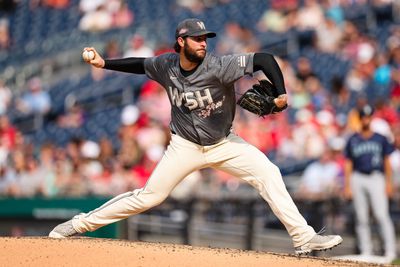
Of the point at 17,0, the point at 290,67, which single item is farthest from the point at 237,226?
the point at 17,0

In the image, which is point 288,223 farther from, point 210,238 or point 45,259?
point 210,238

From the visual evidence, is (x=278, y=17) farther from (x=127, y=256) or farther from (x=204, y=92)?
(x=127, y=256)

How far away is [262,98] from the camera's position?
7.03m

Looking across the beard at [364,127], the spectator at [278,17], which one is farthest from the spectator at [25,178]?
the spectator at [278,17]

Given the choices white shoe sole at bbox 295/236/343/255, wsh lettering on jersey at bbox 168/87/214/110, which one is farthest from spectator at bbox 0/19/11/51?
white shoe sole at bbox 295/236/343/255

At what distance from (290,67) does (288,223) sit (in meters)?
7.73

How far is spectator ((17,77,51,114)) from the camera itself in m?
16.7

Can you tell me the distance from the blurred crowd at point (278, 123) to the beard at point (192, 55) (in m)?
4.69

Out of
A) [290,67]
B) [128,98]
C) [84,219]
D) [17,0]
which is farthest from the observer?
[17,0]

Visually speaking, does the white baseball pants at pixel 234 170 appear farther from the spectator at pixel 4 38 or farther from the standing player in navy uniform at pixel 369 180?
the spectator at pixel 4 38

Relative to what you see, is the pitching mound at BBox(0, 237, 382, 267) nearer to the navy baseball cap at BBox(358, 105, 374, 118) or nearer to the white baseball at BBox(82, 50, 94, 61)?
the white baseball at BBox(82, 50, 94, 61)

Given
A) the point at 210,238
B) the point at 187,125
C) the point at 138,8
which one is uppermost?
the point at 138,8

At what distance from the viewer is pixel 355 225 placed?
11.1 m

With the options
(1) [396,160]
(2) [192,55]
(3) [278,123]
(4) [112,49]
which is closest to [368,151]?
(1) [396,160]
